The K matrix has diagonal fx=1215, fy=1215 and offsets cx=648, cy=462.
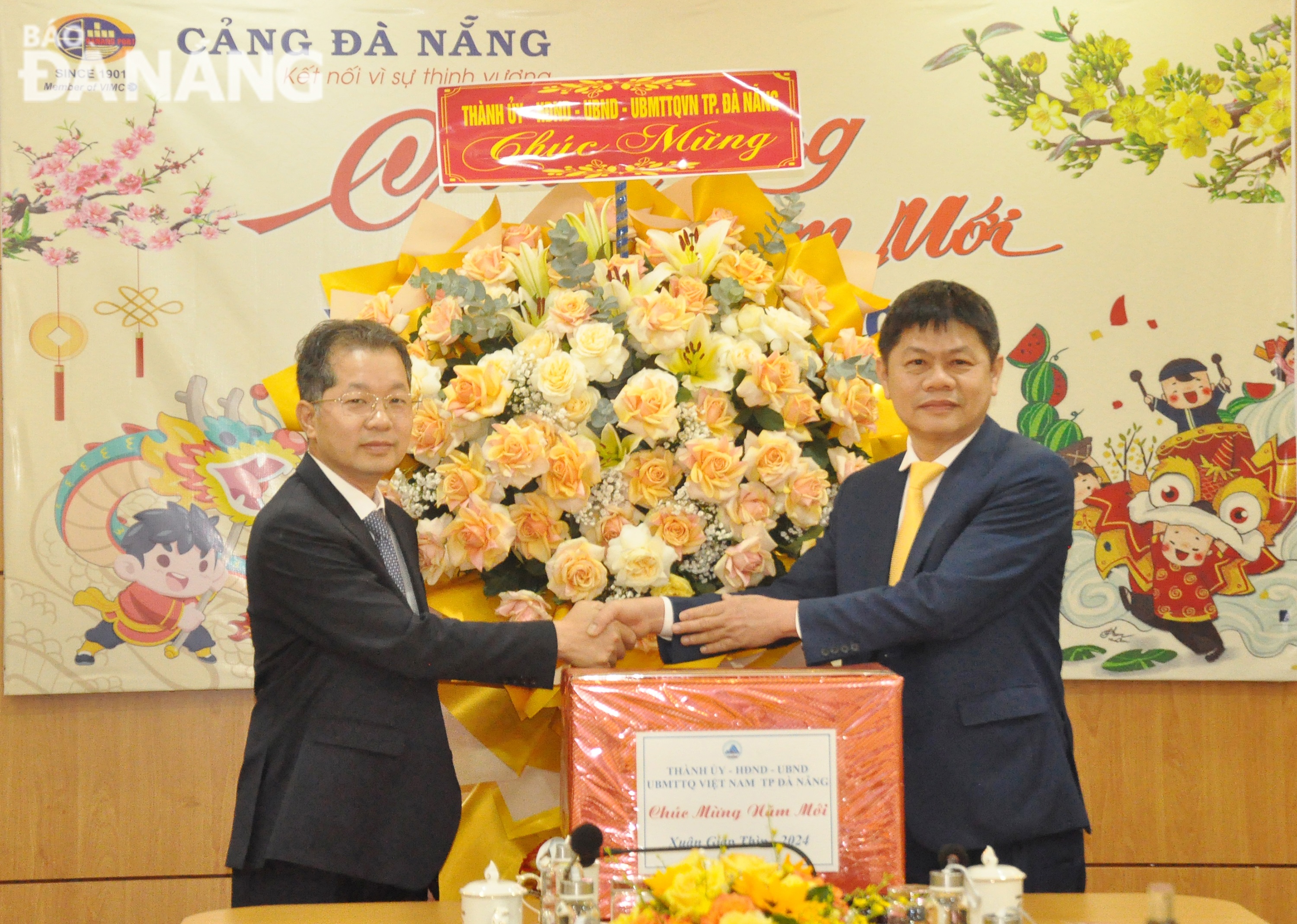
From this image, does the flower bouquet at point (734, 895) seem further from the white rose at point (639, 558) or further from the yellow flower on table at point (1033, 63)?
the yellow flower on table at point (1033, 63)

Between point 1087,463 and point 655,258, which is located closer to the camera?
point 655,258

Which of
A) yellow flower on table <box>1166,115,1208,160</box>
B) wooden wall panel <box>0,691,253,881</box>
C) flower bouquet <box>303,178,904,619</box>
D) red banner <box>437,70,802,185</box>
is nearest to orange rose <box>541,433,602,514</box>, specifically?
flower bouquet <box>303,178,904,619</box>

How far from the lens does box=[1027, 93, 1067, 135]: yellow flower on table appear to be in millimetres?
3264

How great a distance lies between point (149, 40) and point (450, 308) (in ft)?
6.13

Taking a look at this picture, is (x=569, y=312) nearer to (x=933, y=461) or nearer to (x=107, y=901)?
(x=933, y=461)

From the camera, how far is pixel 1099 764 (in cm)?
332

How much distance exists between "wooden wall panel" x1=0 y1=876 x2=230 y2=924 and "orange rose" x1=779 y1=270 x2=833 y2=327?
2324mm

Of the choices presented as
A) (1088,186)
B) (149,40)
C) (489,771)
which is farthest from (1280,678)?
(149,40)

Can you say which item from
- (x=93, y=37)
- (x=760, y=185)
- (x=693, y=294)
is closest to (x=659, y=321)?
(x=693, y=294)

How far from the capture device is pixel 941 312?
2.00 meters

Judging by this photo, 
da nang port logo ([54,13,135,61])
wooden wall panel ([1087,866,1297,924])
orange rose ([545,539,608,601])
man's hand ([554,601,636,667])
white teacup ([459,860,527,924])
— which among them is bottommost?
wooden wall panel ([1087,866,1297,924])

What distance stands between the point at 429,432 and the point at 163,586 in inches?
63.8

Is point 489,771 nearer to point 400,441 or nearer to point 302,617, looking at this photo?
point 302,617

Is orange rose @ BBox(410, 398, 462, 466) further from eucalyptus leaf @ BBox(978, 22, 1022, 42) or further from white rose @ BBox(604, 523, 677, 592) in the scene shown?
eucalyptus leaf @ BBox(978, 22, 1022, 42)
